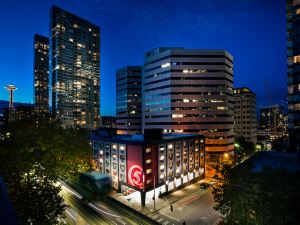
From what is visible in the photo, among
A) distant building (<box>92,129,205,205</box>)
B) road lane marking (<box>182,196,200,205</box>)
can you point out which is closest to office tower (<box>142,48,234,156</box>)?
distant building (<box>92,129,205,205</box>)

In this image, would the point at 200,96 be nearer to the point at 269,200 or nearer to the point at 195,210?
the point at 195,210

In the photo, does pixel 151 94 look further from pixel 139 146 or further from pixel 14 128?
pixel 14 128

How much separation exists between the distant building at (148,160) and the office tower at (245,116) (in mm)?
88658

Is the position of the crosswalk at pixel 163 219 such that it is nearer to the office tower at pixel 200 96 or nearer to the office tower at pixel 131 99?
the office tower at pixel 200 96

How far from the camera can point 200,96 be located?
9331 centimetres

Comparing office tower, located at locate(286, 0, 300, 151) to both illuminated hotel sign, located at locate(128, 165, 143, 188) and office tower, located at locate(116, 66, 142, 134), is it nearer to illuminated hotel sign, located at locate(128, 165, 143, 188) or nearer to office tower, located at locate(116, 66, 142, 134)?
illuminated hotel sign, located at locate(128, 165, 143, 188)

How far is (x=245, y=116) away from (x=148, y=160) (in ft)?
378

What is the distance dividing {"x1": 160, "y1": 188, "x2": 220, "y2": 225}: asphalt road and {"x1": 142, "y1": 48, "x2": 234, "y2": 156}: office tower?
3720 centimetres

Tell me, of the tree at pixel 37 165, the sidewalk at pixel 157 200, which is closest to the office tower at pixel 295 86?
the sidewalk at pixel 157 200

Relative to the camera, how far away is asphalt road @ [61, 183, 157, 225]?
36844 millimetres

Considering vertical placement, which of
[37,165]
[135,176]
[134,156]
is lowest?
[135,176]

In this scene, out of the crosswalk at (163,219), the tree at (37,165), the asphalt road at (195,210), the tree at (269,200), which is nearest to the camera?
the tree at (269,200)

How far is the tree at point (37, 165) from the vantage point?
21.8 meters

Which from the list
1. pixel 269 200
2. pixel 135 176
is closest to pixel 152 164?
pixel 135 176
